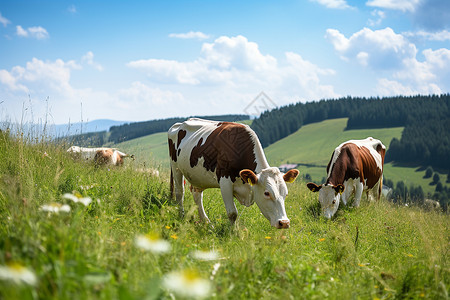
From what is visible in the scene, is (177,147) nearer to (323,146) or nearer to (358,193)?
(358,193)

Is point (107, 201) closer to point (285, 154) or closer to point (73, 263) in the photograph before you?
point (73, 263)

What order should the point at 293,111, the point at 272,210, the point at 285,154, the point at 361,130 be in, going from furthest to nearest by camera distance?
the point at 293,111 → the point at 361,130 → the point at 285,154 → the point at 272,210

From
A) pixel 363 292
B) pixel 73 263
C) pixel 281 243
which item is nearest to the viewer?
pixel 73 263

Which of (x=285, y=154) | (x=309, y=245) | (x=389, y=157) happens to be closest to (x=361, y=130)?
(x=389, y=157)

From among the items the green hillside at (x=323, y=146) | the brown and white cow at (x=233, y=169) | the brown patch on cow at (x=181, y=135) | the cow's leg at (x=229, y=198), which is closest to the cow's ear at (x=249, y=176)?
the brown and white cow at (x=233, y=169)

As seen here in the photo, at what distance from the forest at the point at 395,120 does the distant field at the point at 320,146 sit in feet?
12.0

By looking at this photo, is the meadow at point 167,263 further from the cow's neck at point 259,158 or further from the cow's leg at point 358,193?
the cow's leg at point 358,193

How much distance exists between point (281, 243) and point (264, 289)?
1.17 meters

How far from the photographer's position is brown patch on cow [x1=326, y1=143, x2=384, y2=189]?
865 cm

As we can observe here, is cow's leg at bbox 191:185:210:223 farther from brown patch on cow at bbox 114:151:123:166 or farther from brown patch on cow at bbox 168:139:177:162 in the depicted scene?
brown patch on cow at bbox 114:151:123:166

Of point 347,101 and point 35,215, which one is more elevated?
point 347,101

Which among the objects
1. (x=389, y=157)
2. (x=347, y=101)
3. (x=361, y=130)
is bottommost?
(x=389, y=157)

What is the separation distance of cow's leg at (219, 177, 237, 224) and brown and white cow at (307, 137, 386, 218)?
283 centimetres

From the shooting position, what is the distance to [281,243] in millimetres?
4082
